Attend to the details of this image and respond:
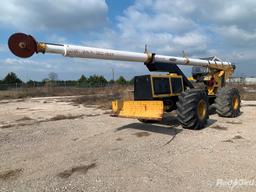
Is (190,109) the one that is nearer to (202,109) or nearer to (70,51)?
(202,109)

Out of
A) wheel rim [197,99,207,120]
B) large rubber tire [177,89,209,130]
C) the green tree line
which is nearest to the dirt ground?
large rubber tire [177,89,209,130]

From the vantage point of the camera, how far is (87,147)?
709 centimetres

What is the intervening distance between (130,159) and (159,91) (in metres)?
3.77

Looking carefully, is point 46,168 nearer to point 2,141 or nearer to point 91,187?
point 91,187

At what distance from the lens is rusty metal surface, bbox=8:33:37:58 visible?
17.2 feet

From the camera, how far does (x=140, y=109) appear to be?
852 cm

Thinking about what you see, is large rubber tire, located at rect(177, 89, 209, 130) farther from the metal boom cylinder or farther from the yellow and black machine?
the metal boom cylinder

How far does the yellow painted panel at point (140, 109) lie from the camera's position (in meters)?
7.96

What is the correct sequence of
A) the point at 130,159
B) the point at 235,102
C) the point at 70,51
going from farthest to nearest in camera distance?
the point at 235,102 → the point at 70,51 → the point at 130,159

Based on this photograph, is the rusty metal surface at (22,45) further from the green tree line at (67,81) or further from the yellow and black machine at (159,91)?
the green tree line at (67,81)

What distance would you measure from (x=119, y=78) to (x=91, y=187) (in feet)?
235

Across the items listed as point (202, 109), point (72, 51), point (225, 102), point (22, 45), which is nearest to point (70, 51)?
point (72, 51)

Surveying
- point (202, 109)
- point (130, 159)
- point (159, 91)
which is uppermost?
point (159, 91)

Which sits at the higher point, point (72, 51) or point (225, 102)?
point (72, 51)
